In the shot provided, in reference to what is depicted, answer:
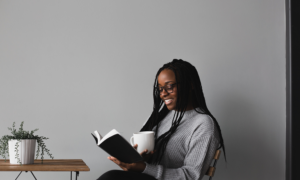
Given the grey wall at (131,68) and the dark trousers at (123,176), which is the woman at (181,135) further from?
the grey wall at (131,68)

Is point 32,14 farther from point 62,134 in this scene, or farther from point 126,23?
point 62,134

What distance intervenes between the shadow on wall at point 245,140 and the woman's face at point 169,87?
51 cm

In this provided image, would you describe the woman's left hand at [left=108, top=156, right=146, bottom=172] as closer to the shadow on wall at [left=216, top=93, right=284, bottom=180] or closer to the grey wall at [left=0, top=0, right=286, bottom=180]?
the grey wall at [left=0, top=0, right=286, bottom=180]

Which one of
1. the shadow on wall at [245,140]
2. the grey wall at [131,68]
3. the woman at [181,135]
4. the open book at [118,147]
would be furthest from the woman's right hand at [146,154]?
the shadow on wall at [245,140]

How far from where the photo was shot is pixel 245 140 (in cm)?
166

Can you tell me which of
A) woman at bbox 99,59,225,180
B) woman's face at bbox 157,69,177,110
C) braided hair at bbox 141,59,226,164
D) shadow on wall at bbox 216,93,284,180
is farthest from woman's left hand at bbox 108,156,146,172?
shadow on wall at bbox 216,93,284,180

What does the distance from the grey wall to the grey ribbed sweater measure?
1.43 feet

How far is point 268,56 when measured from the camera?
5.58ft

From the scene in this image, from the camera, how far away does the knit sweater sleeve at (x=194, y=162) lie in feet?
3.47

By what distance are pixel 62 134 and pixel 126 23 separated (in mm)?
723

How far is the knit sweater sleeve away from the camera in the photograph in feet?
3.47

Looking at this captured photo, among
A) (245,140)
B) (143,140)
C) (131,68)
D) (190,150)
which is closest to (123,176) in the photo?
(143,140)

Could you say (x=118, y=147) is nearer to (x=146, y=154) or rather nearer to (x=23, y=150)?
(x=146, y=154)
